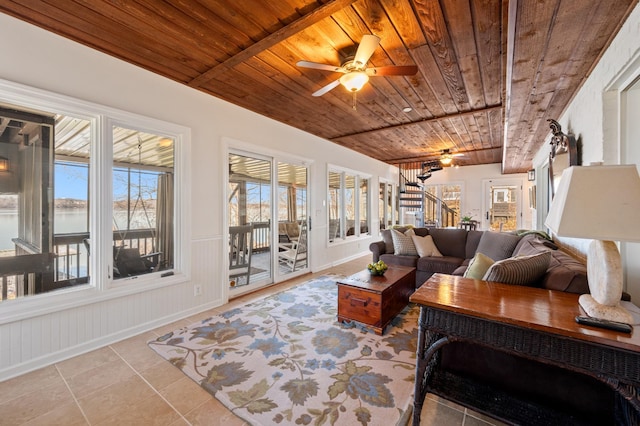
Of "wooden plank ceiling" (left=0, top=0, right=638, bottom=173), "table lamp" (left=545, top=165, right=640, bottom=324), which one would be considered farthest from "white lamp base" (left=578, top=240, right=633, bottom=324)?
"wooden plank ceiling" (left=0, top=0, right=638, bottom=173)

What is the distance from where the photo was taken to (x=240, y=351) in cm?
232

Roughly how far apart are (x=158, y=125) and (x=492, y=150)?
669cm

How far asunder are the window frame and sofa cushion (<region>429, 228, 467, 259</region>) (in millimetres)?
3819

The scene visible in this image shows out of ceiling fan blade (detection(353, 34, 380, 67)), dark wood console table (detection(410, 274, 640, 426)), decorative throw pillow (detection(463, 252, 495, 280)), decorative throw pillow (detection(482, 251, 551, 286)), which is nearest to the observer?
dark wood console table (detection(410, 274, 640, 426))

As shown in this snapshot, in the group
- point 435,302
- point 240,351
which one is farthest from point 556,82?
point 240,351

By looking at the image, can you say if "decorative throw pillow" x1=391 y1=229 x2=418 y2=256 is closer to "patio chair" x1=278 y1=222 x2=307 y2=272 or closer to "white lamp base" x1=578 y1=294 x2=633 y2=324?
"patio chair" x1=278 y1=222 x2=307 y2=272

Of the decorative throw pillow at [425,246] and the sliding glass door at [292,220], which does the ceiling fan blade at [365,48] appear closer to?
the sliding glass door at [292,220]

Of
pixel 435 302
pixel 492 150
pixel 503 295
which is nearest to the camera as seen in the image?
pixel 435 302

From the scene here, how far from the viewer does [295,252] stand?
15.5 feet

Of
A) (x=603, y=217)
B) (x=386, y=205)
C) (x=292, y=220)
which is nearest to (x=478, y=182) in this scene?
(x=386, y=205)

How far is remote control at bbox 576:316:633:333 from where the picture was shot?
3.50 feet

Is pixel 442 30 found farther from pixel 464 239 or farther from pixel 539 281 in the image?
pixel 464 239

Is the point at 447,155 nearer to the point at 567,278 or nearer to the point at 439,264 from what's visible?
the point at 439,264

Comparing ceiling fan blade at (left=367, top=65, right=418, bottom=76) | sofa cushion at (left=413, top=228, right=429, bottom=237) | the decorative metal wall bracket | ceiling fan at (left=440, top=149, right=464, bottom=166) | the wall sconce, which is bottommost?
sofa cushion at (left=413, top=228, right=429, bottom=237)
